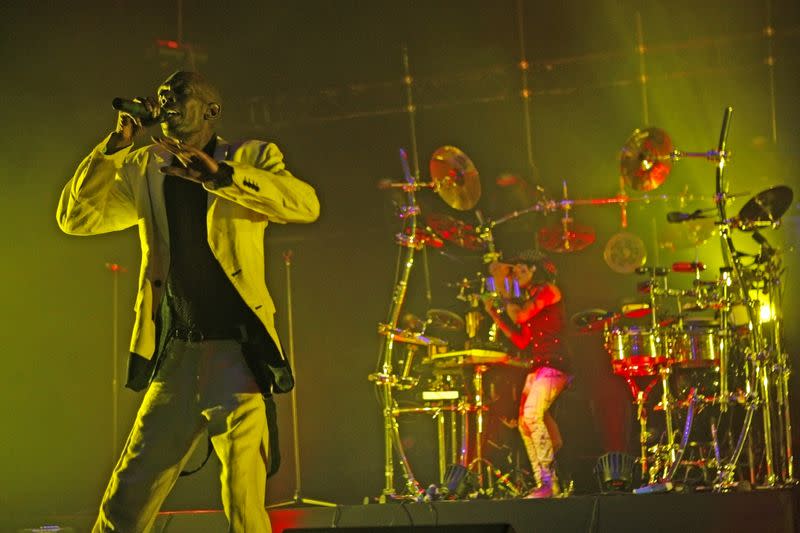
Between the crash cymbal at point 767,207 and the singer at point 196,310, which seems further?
the crash cymbal at point 767,207

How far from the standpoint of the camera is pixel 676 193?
8.73 m

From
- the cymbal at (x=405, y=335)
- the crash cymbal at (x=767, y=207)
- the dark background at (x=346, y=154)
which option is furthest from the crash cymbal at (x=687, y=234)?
the cymbal at (x=405, y=335)

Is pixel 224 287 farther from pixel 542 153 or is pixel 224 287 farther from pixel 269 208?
pixel 542 153

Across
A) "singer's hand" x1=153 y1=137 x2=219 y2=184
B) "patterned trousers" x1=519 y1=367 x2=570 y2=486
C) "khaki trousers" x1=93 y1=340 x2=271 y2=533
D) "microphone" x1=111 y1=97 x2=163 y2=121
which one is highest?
"microphone" x1=111 y1=97 x2=163 y2=121

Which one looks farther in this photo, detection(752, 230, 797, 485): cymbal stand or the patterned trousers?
the patterned trousers

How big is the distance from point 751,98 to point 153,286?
6034 mm

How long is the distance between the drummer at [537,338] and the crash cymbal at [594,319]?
0.22 metres

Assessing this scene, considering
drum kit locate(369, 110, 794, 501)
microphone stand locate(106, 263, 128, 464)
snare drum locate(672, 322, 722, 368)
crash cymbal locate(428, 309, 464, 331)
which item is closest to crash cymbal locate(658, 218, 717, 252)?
drum kit locate(369, 110, 794, 501)

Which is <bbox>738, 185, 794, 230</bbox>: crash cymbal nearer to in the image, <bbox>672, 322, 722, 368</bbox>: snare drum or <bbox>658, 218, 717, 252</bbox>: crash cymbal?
<bbox>672, 322, 722, 368</bbox>: snare drum

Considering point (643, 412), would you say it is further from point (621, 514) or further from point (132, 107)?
point (132, 107)

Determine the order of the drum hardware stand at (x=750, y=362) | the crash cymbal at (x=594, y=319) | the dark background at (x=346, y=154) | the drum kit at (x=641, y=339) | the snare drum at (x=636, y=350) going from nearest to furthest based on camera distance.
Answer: the drum hardware stand at (x=750, y=362) < the drum kit at (x=641, y=339) < the snare drum at (x=636, y=350) < the crash cymbal at (x=594, y=319) < the dark background at (x=346, y=154)

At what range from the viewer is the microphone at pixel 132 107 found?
3.40m

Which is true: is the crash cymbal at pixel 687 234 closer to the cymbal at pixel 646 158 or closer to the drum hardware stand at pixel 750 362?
the cymbal at pixel 646 158

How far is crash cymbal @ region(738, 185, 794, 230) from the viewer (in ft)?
22.9
